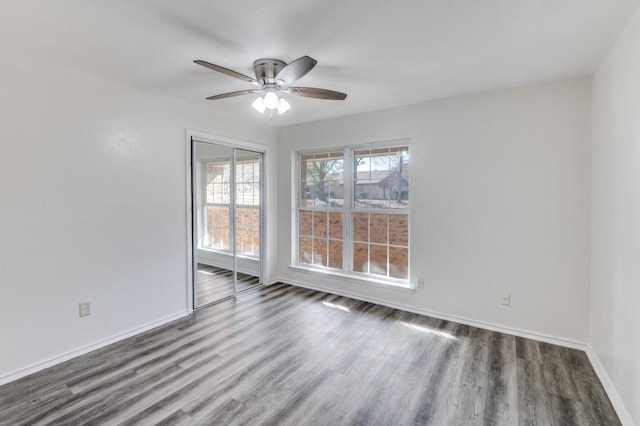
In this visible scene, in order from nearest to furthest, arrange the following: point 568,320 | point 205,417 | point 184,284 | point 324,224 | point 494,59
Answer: point 205,417 → point 494,59 → point 568,320 → point 184,284 → point 324,224

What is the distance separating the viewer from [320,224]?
14.8 ft

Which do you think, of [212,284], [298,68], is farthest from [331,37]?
[212,284]

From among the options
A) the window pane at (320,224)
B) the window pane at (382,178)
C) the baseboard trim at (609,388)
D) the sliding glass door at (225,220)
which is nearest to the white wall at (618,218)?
the baseboard trim at (609,388)

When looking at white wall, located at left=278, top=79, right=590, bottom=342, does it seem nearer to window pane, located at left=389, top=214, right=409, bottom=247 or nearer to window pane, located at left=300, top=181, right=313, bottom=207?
window pane, located at left=389, top=214, right=409, bottom=247

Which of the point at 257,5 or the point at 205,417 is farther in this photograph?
the point at 205,417

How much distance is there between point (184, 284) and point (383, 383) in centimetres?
243

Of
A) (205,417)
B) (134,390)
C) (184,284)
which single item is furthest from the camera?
(184,284)

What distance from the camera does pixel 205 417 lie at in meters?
1.92

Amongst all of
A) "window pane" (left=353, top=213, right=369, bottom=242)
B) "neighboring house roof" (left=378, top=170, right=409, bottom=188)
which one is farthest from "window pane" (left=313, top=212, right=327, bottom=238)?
"neighboring house roof" (left=378, top=170, right=409, bottom=188)

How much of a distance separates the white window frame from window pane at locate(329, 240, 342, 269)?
0.06 metres

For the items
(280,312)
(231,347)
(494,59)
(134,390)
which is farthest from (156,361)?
(494,59)

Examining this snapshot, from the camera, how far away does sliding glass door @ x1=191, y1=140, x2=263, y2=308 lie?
149 inches

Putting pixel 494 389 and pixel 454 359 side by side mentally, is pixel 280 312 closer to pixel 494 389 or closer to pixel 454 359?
pixel 454 359

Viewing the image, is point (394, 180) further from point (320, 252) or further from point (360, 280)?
point (320, 252)
